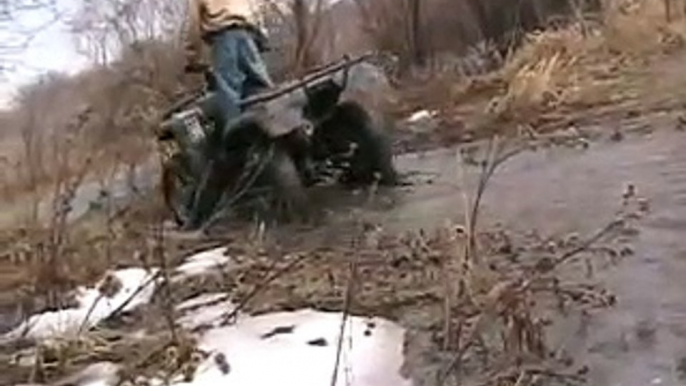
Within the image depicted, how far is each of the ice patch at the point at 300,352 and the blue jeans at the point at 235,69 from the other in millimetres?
3076

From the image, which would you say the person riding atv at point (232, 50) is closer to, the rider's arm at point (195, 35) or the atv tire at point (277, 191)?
the rider's arm at point (195, 35)

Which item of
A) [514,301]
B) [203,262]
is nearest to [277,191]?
Answer: [203,262]

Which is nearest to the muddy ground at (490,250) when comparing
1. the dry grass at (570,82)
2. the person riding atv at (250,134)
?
the person riding atv at (250,134)

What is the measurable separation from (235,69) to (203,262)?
5.71 feet

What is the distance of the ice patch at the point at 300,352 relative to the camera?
18.7 ft

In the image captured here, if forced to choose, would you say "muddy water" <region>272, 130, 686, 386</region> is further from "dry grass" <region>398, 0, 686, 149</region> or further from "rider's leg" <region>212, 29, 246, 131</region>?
"dry grass" <region>398, 0, 686, 149</region>

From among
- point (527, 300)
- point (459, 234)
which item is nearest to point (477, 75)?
point (459, 234)

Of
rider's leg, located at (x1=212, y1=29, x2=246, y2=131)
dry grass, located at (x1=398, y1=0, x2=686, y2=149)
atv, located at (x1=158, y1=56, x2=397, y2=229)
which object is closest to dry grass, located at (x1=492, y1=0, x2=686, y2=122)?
dry grass, located at (x1=398, y1=0, x2=686, y2=149)

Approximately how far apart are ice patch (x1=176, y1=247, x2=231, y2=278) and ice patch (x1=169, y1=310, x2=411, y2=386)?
1397 mm

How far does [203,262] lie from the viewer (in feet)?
27.6

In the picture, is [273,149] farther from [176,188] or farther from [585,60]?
[585,60]

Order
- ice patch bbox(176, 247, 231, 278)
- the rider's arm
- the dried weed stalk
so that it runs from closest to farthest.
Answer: the dried weed stalk
ice patch bbox(176, 247, 231, 278)
the rider's arm

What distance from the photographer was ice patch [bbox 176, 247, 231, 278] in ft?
26.6

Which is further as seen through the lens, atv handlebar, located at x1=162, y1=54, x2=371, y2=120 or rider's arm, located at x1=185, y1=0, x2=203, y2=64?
rider's arm, located at x1=185, y1=0, x2=203, y2=64
